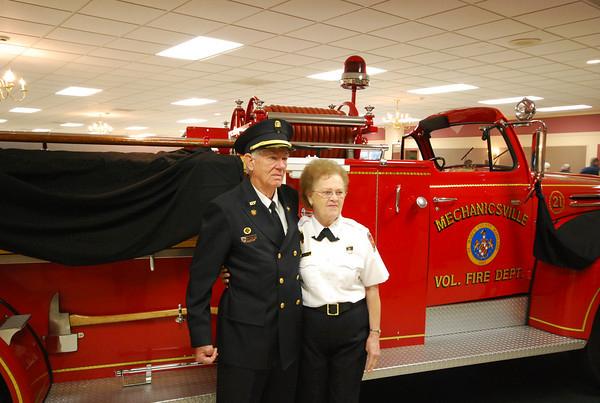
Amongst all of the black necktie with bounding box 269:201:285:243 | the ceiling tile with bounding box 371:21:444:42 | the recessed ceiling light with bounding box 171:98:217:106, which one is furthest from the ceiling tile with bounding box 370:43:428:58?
the recessed ceiling light with bounding box 171:98:217:106

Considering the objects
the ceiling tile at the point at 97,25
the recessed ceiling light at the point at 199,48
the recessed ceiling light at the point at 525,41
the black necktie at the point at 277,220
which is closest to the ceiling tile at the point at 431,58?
the recessed ceiling light at the point at 525,41

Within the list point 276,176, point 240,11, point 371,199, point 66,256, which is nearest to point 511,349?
point 371,199

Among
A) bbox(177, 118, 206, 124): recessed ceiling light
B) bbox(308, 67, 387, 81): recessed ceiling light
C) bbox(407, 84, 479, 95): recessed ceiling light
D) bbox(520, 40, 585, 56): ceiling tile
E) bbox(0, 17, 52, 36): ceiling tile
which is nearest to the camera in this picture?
bbox(0, 17, 52, 36): ceiling tile

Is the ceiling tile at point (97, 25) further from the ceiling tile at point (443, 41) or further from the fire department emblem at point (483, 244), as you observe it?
the fire department emblem at point (483, 244)

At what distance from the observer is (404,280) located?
3424 millimetres

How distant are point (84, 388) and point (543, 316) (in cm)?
329

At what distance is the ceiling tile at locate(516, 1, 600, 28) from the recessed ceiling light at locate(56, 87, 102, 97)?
10681 millimetres

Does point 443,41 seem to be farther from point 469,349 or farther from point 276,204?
point 276,204

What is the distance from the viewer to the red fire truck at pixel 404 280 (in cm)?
259

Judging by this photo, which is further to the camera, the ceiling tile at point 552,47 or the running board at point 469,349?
the ceiling tile at point 552,47

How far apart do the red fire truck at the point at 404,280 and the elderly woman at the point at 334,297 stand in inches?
19.7

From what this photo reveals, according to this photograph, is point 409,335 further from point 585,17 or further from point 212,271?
point 585,17

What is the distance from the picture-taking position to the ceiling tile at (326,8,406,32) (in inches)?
277

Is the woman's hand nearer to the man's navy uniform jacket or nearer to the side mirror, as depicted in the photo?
the man's navy uniform jacket
